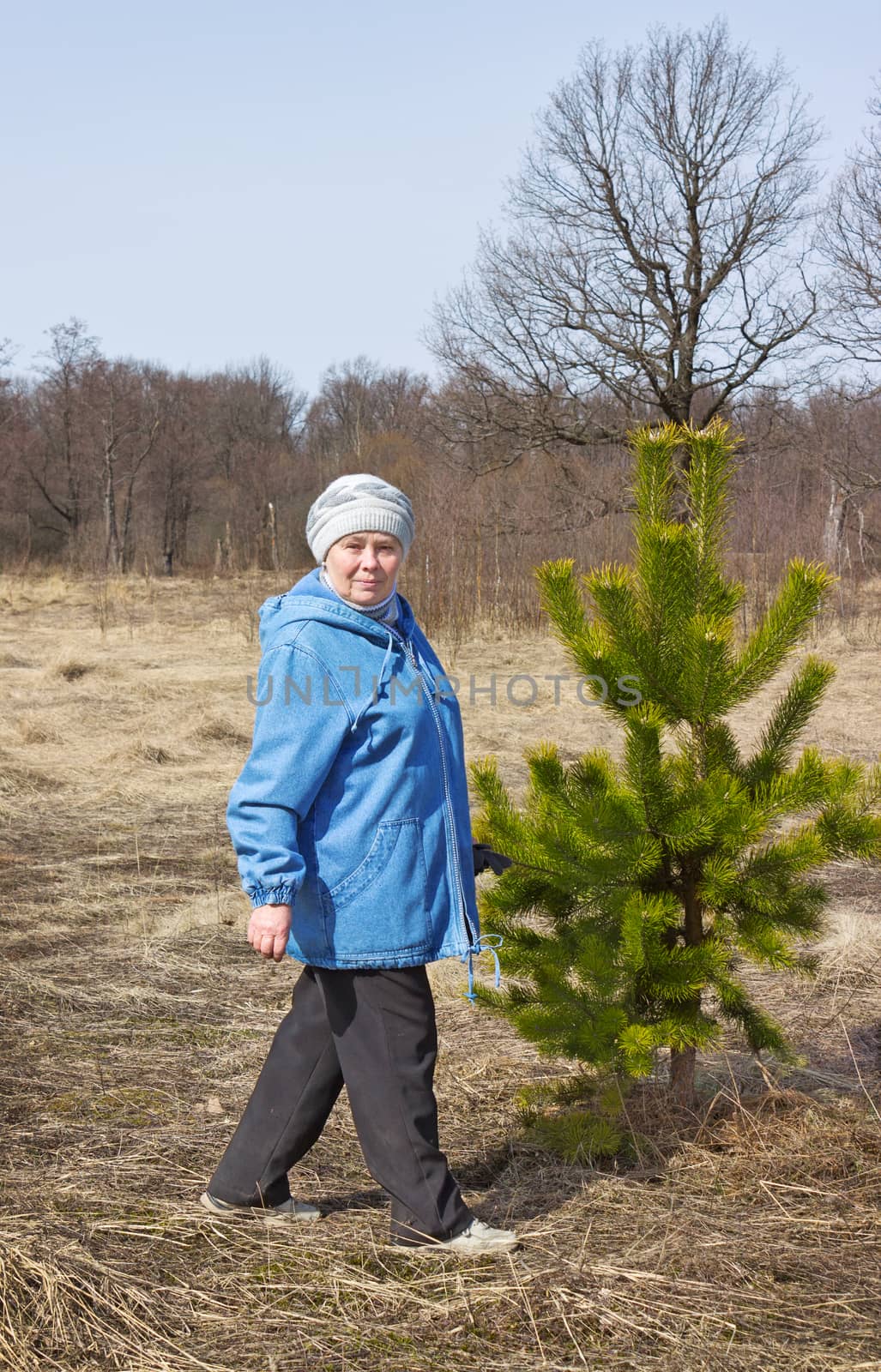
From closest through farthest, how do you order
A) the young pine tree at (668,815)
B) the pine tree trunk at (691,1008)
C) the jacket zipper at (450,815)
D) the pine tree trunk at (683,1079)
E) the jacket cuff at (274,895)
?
the jacket cuff at (274,895), the jacket zipper at (450,815), the young pine tree at (668,815), the pine tree trunk at (691,1008), the pine tree trunk at (683,1079)

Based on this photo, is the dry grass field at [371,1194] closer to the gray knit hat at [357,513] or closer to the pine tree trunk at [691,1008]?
the pine tree trunk at [691,1008]

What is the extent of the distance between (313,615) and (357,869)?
52 cm

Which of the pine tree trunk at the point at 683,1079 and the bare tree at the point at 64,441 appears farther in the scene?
the bare tree at the point at 64,441

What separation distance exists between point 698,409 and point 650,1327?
23878 mm

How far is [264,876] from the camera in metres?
2.26

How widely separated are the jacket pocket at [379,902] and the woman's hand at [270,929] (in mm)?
111

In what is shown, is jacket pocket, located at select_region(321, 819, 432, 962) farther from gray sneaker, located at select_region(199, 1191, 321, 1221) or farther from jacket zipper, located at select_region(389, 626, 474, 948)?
gray sneaker, located at select_region(199, 1191, 321, 1221)

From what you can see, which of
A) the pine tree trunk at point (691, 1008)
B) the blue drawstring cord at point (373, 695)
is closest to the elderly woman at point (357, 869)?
the blue drawstring cord at point (373, 695)

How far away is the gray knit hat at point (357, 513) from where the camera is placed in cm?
248

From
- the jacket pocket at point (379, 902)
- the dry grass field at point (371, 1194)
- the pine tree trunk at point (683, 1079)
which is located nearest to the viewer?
the dry grass field at point (371, 1194)

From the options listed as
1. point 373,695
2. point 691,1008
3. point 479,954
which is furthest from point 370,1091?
point 691,1008

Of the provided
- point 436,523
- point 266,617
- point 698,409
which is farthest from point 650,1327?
point 698,409

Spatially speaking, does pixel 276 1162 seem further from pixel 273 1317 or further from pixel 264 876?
pixel 264 876

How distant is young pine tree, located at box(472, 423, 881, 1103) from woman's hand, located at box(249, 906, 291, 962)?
2.68 ft
